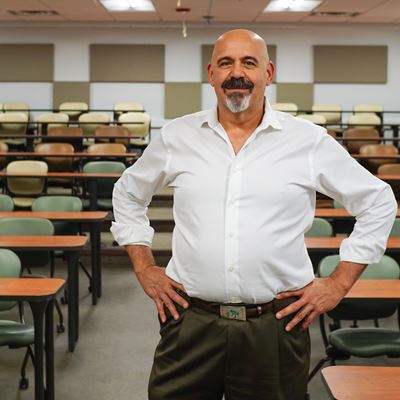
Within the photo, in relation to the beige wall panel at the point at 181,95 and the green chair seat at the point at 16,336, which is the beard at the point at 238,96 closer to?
the green chair seat at the point at 16,336

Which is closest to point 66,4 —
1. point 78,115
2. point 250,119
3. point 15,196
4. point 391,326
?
point 78,115

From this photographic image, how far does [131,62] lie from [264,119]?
11616 millimetres

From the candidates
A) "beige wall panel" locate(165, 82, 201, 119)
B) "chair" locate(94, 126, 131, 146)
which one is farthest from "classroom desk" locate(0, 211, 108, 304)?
"beige wall panel" locate(165, 82, 201, 119)

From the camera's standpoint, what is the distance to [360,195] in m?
1.96

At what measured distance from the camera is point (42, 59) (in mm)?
13305

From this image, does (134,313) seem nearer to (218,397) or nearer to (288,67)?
(218,397)

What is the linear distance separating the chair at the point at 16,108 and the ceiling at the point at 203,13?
158 cm

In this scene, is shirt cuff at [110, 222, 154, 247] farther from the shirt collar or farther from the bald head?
the bald head

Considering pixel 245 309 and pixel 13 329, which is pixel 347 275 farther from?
pixel 13 329

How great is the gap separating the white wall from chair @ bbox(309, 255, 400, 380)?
32.7 ft

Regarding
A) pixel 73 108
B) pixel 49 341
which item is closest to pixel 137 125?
pixel 73 108

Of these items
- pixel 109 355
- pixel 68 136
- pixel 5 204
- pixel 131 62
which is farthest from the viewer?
pixel 131 62

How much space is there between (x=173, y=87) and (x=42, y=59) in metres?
2.65

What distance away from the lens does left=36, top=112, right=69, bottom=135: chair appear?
11.1 metres
